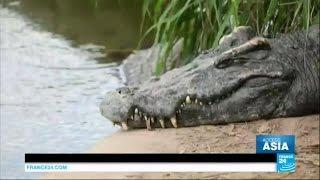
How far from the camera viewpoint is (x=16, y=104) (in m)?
2.78

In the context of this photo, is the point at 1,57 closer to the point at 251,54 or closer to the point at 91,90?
the point at 91,90

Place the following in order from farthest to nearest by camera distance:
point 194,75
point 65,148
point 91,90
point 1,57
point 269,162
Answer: point 1,57 → point 91,90 → point 194,75 → point 65,148 → point 269,162

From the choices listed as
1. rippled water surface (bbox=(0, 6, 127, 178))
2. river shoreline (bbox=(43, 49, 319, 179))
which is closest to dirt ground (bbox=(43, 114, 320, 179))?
river shoreline (bbox=(43, 49, 319, 179))

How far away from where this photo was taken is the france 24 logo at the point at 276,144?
2.01m

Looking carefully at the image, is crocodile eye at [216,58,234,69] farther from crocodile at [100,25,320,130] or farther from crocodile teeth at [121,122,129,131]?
crocodile teeth at [121,122,129,131]

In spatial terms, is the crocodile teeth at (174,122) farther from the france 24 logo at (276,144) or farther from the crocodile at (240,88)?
the france 24 logo at (276,144)

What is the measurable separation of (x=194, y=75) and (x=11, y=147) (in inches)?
24.9

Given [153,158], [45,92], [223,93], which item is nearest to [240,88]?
[223,93]

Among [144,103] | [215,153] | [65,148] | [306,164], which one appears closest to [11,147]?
[65,148]

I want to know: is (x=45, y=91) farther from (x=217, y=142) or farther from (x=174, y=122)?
(x=217, y=142)

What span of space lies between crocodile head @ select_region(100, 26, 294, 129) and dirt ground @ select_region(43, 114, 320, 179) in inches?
1.8

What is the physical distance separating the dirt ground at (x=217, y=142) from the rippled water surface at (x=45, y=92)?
157 mm

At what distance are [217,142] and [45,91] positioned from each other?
0.84m

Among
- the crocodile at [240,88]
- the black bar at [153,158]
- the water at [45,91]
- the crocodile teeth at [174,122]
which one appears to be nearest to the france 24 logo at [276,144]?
the black bar at [153,158]
